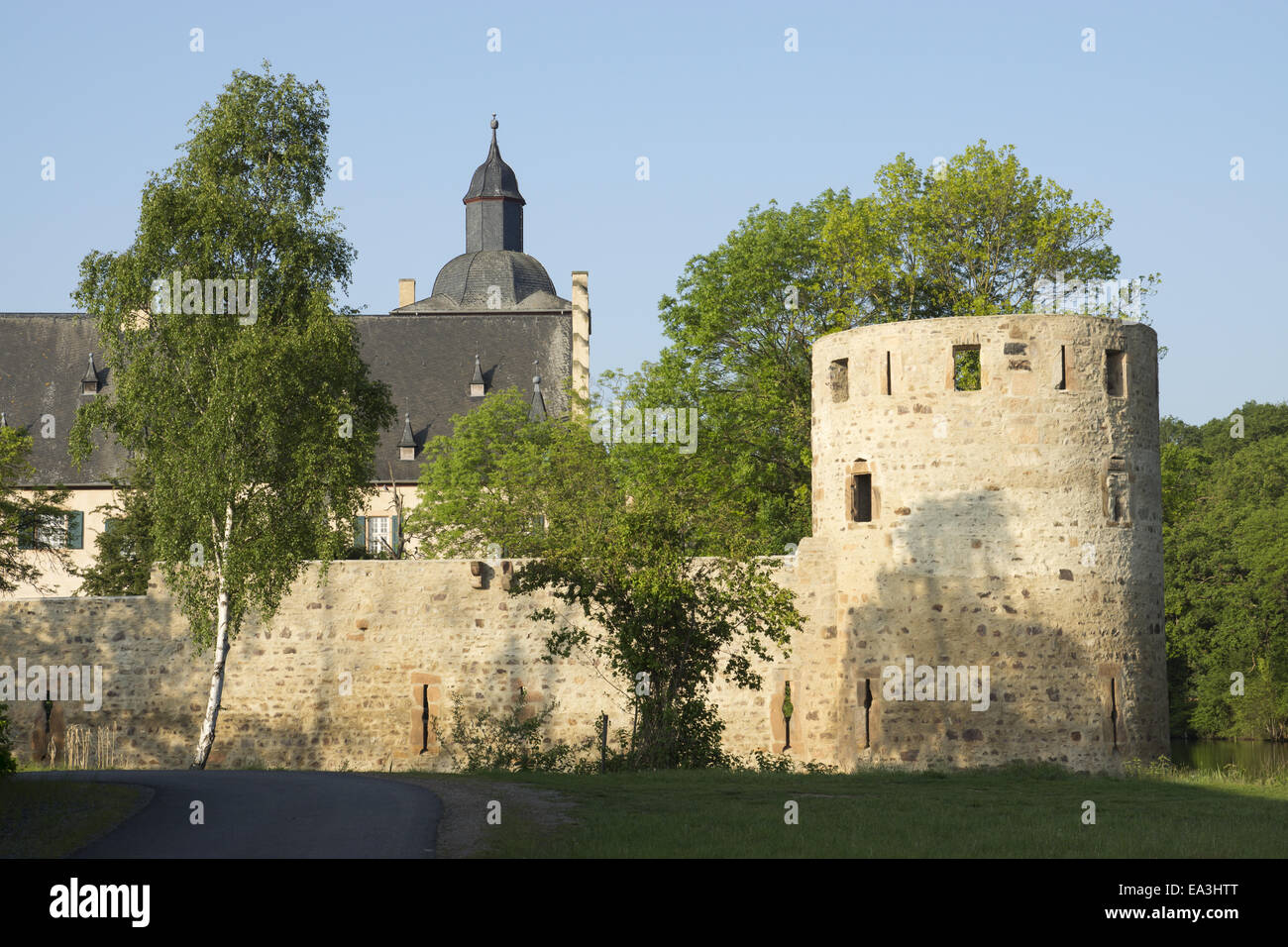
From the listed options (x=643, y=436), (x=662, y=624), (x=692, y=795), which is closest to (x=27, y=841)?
(x=692, y=795)

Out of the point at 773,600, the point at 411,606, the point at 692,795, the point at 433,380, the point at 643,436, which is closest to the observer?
the point at 692,795

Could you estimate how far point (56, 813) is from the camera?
1355 cm

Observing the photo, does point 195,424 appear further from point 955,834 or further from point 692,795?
point 955,834

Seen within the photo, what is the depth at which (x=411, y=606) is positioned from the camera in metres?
26.2

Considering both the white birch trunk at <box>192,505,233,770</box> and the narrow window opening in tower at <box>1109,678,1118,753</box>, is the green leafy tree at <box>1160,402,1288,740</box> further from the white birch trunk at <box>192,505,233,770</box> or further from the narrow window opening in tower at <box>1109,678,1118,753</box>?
the white birch trunk at <box>192,505,233,770</box>

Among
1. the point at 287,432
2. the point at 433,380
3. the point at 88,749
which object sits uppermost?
the point at 433,380

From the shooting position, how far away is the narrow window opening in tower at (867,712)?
A: 73.1ft

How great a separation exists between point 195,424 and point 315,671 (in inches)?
195

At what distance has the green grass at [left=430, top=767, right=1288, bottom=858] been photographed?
12.1 m

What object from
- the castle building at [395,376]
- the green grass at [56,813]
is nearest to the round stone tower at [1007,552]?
the green grass at [56,813]

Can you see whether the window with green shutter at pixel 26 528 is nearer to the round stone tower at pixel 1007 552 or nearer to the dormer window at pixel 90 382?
the dormer window at pixel 90 382

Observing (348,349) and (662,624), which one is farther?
(348,349)

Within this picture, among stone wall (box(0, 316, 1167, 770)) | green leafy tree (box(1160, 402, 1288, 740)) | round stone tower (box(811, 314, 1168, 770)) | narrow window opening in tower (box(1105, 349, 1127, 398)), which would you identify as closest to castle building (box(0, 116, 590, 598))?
green leafy tree (box(1160, 402, 1288, 740))
